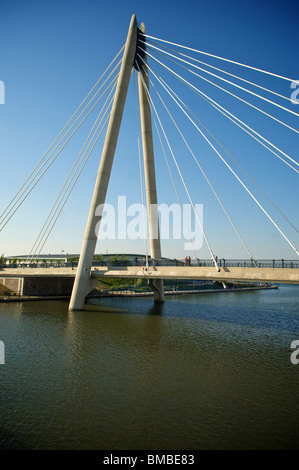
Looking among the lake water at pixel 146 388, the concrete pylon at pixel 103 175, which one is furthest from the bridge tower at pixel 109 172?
the lake water at pixel 146 388

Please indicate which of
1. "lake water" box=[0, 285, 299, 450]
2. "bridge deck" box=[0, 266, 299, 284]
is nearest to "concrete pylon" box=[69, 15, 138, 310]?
"bridge deck" box=[0, 266, 299, 284]

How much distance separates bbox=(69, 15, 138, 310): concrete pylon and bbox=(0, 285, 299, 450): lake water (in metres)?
7.59

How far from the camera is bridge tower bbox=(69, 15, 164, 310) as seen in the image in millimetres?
30844

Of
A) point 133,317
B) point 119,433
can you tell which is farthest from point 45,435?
point 133,317

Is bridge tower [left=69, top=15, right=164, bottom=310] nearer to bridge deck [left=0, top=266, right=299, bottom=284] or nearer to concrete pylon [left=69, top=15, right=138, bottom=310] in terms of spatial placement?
concrete pylon [left=69, top=15, right=138, bottom=310]

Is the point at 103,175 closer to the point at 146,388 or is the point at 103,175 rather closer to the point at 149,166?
the point at 149,166

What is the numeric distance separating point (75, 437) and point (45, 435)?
0.97m

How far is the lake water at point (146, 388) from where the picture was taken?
373 inches

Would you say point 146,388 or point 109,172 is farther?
point 109,172

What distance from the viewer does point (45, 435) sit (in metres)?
9.45

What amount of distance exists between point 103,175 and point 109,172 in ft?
2.66

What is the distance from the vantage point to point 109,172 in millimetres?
31625

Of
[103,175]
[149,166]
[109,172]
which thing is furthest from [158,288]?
[103,175]
